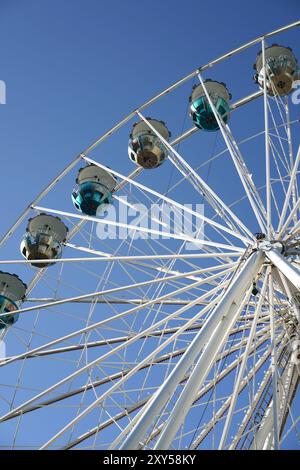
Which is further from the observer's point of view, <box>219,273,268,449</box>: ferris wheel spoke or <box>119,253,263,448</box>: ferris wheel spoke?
<box>219,273,268,449</box>: ferris wheel spoke

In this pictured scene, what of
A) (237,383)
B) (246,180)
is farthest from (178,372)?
(246,180)

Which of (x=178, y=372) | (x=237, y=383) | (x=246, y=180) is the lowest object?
(x=178, y=372)

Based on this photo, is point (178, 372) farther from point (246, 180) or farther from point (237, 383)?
point (246, 180)

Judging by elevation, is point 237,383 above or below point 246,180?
below

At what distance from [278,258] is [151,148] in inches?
259

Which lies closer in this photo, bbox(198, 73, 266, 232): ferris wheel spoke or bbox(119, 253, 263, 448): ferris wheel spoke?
bbox(119, 253, 263, 448): ferris wheel spoke

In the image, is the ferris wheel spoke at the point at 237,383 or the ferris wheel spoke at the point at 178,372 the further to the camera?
the ferris wheel spoke at the point at 237,383

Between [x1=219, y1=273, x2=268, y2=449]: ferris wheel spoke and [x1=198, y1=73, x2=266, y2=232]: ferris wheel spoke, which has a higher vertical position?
[x1=198, y1=73, x2=266, y2=232]: ferris wheel spoke

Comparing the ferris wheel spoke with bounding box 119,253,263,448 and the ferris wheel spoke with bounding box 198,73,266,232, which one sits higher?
the ferris wheel spoke with bounding box 198,73,266,232

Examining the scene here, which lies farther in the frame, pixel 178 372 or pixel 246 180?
pixel 246 180

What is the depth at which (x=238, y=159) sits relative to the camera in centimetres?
1180
